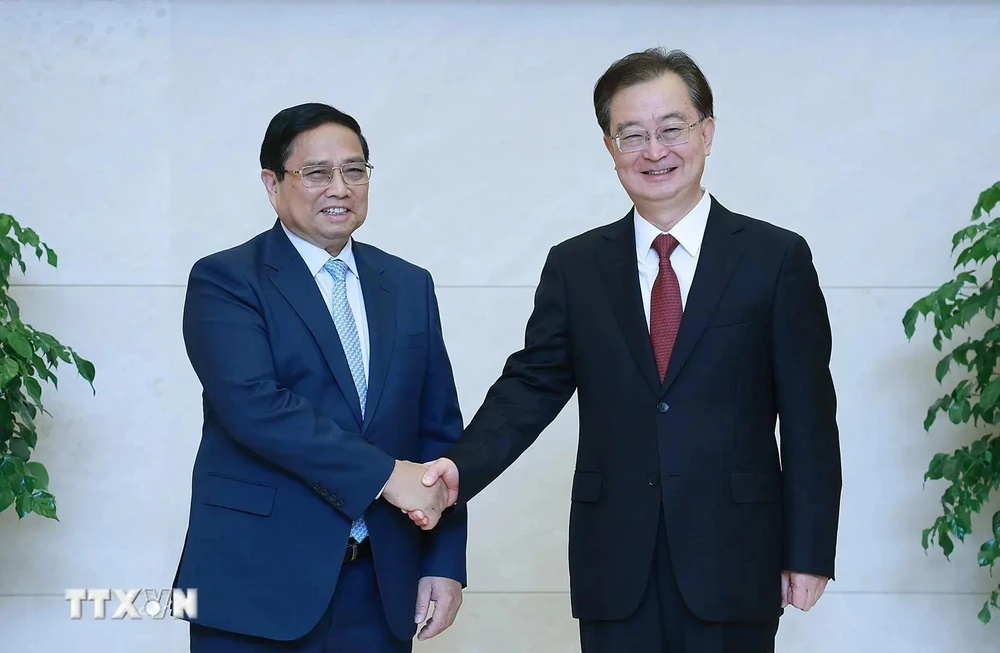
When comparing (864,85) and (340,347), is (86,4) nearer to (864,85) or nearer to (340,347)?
(340,347)

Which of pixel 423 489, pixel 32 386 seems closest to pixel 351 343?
pixel 423 489

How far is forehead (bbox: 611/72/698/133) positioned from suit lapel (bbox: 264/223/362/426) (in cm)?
69

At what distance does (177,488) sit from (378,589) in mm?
1733

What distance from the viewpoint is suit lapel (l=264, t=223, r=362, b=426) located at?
214cm

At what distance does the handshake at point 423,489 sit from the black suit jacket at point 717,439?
0.25 meters

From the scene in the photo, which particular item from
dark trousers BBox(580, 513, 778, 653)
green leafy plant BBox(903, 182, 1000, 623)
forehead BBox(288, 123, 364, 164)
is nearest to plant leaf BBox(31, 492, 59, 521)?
forehead BBox(288, 123, 364, 164)

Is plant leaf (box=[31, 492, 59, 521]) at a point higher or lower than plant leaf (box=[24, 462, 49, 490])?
lower

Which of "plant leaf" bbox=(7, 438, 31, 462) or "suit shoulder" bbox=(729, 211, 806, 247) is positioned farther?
"plant leaf" bbox=(7, 438, 31, 462)

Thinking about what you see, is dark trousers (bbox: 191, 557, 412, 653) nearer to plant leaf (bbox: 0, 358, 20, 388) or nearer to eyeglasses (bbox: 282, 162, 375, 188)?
eyeglasses (bbox: 282, 162, 375, 188)

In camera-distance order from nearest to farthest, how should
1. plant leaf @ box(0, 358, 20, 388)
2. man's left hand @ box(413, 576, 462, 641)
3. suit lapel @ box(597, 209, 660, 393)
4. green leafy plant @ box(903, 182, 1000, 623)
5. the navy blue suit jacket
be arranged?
the navy blue suit jacket, suit lapel @ box(597, 209, 660, 393), man's left hand @ box(413, 576, 462, 641), plant leaf @ box(0, 358, 20, 388), green leafy plant @ box(903, 182, 1000, 623)

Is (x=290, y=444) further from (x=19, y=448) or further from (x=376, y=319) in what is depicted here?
(x=19, y=448)

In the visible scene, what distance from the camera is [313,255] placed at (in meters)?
2.25

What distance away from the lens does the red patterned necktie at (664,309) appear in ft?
7.14

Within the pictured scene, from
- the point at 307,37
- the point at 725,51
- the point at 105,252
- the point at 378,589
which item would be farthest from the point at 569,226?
the point at 378,589
